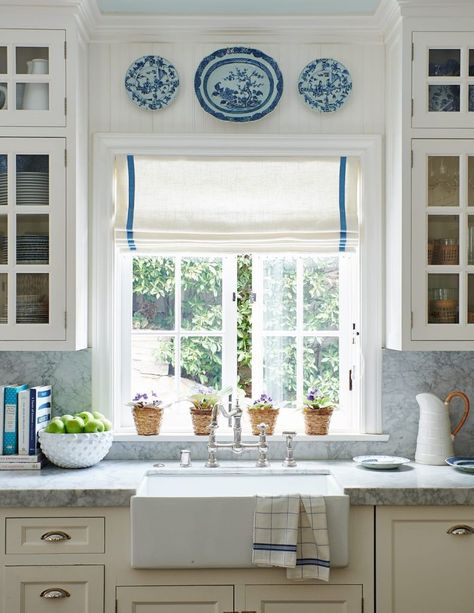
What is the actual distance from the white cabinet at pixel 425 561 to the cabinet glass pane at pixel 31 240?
1519 millimetres

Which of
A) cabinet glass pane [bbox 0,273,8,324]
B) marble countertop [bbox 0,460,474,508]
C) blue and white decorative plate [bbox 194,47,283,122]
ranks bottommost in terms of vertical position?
marble countertop [bbox 0,460,474,508]

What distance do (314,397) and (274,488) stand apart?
0.42 m

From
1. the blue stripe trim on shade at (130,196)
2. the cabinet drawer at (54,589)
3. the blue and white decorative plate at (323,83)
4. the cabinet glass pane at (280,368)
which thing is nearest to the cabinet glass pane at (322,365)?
the cabinet glass pane at (280,368)

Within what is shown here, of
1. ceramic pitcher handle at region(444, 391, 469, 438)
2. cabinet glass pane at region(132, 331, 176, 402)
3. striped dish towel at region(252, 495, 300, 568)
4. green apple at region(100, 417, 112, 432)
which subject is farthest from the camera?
cabinet glass pane at region(132, 331, 176, 402)

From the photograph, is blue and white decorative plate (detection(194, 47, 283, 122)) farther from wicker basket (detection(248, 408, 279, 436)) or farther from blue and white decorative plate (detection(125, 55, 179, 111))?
wicker basket (detection(248, 408, 279, 436))

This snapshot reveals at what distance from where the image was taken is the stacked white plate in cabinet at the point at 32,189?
265cm

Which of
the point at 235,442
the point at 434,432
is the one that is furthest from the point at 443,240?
the point at 235,442

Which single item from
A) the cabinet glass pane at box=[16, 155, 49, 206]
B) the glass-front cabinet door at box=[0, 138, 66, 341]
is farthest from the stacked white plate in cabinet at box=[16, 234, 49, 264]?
the cabinet glass pane at box=[16, 155, 49, 206]

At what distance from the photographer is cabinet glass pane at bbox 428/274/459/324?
2670 millimetres

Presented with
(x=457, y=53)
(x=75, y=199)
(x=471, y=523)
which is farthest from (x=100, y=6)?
(x=471, y=523)

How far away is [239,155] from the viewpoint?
2953 mm

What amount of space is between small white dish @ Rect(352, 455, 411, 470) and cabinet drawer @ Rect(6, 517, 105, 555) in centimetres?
101

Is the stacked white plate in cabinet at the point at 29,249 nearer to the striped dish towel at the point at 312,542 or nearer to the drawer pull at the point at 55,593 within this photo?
the drawer pull at the point at 55,593

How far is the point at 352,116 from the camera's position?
117 inches
